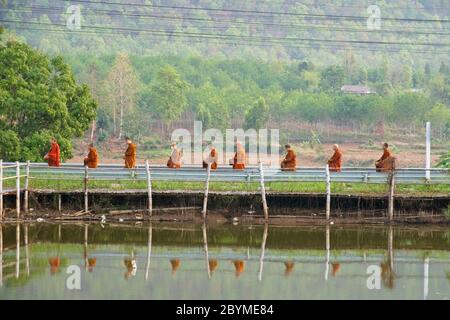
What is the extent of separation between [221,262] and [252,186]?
7.74m

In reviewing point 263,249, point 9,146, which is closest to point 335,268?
point 263,249

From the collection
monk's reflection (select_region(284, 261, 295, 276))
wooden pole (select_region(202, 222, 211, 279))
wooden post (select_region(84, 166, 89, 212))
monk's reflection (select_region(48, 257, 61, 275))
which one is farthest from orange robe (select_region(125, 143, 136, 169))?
monk's reflection (select_region(284, 261, 295, 276))

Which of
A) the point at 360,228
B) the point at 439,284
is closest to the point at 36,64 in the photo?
the point at 360,228

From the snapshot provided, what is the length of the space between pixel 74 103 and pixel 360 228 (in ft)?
43.4

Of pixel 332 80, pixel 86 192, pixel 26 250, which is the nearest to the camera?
pixel 26 250

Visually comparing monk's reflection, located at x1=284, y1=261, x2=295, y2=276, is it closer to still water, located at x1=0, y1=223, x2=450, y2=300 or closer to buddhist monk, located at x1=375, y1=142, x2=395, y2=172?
still water, located at x1=0, y1=223, x2=450, y2=300

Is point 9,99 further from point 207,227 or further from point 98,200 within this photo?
point 207,227

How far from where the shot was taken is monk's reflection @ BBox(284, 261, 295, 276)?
26.9 m

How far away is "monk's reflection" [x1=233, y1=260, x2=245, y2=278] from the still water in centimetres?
3

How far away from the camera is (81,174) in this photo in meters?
35.8

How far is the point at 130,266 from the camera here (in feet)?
89.6

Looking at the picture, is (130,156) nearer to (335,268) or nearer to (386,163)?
(386,163)

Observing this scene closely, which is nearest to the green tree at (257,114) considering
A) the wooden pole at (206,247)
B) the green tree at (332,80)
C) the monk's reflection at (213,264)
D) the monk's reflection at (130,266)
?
the green tree at (332,80)
